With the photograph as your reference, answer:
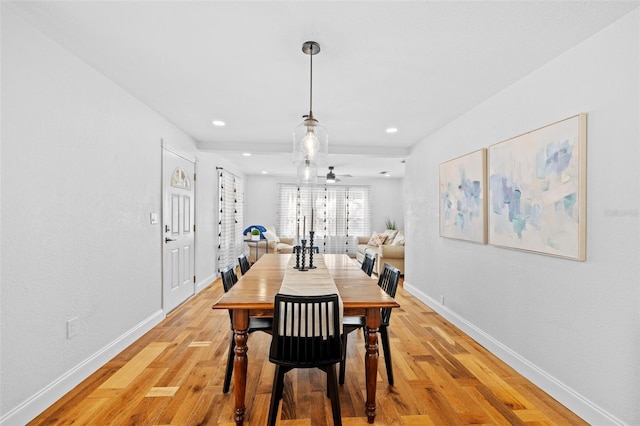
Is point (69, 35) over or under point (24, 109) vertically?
over

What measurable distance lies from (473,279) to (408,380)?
136 cm

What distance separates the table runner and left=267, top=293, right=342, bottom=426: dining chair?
3 cm

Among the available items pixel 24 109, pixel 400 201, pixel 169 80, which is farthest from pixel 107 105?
pixel 400 201

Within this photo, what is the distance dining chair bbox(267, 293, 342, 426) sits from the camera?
66.4 inches

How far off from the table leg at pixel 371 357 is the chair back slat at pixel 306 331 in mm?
251

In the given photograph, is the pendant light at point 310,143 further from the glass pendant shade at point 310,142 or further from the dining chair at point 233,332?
the dining chair at point 233,332

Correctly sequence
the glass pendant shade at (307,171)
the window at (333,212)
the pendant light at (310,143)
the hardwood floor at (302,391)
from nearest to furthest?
the hardwood floor at (302,391), the pendant light at (310,143), the glass pendant shade at (307,171), the window at (333,212)

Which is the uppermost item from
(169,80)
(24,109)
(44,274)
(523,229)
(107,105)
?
(169,80)

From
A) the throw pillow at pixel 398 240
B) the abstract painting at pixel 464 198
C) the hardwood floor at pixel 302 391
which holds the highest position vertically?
the abstract painting at pixel 464 198

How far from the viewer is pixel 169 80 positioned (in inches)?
105

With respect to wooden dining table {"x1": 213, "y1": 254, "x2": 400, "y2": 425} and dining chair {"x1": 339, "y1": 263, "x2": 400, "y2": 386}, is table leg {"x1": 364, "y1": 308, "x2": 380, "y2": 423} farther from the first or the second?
dining chair {"x1": 339, "y1": 263, "x2": 400, "y2": 386}

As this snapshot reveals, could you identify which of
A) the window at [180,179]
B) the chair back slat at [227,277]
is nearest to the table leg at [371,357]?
the chair back slat at [227,277]

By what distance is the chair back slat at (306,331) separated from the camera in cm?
168

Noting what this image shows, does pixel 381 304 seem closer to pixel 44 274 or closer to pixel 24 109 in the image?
pixel 44 274
